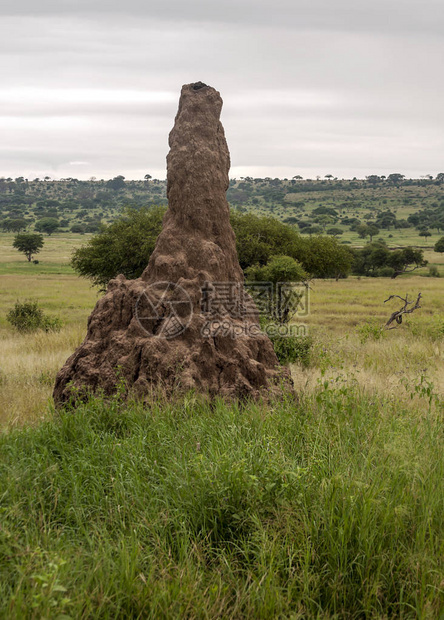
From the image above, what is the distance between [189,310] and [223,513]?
3.89 meters

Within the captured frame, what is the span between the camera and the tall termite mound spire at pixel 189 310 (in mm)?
7020

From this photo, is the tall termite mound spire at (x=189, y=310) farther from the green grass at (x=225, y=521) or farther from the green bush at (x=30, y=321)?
the green bush at (x=30, y=321)

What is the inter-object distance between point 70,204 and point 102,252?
460 ft

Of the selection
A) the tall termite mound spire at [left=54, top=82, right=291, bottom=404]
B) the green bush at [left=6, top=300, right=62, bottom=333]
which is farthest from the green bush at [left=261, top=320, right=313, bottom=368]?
the green bush at [left=6, top=300, right=62, bottom=333]

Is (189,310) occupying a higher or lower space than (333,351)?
higher

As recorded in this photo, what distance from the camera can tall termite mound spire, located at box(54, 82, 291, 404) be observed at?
702 centimetres

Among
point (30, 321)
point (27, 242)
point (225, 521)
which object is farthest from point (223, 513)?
point (27, 242)

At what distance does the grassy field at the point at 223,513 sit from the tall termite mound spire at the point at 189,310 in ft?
2.73

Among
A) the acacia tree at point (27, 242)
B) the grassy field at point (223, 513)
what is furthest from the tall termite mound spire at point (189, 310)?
the acacia tree at point (27, 242)

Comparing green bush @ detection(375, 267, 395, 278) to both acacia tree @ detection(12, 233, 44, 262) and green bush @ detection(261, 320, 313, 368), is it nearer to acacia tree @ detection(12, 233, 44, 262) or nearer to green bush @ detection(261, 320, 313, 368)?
acacia tree @ detection(12, 233, 44, 262)

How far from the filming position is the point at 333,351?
1282 cm

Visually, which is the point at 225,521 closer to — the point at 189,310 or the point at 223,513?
the point at 223,513

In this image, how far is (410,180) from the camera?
189m

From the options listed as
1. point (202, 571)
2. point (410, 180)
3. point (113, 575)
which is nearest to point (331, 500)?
point (202, 571)
